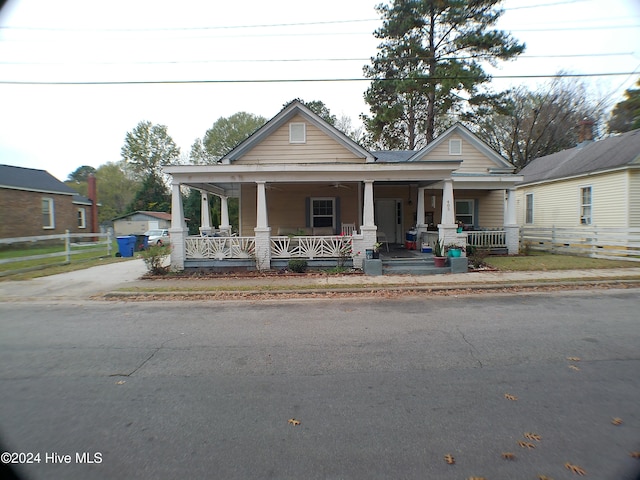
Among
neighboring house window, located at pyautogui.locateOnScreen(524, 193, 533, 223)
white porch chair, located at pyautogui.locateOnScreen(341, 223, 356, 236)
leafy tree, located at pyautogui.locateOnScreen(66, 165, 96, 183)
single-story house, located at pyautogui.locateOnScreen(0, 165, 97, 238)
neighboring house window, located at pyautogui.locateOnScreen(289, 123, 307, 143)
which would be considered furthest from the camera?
leafy tree, located at pyautogui.locateOnScreen(66, 165, 96, 183)

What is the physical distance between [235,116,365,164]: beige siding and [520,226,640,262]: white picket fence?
1013 cm

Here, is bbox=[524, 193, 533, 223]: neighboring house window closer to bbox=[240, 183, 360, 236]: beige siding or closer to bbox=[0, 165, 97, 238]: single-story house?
bbox=[240, 183, 360, 236]: beige siding

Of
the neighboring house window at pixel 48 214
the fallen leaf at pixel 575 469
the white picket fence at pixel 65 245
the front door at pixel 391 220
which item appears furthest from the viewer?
the neighboring house window at pixel 48 214

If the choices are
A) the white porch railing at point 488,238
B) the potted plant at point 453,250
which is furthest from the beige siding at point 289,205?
the white porch railing at point 488,238

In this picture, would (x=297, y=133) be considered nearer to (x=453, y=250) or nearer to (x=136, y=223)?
(x=453, y=250)

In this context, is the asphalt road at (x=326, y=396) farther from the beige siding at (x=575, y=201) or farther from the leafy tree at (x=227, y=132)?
the leafy tree at (x=227, y=132)

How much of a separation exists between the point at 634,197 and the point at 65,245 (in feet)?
92.3

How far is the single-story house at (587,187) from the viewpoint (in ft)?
48.0

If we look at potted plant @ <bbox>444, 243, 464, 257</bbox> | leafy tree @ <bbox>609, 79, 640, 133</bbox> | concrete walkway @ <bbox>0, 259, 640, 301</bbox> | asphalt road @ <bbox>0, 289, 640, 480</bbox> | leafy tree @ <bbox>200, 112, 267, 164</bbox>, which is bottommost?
asphalt road @ <bbox>0, 289, 640, 480</bbox>

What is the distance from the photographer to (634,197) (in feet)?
47.7

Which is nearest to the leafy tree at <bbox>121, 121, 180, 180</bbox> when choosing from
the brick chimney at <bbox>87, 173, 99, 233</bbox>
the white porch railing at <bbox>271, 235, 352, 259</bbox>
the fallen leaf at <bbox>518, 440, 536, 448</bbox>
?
the brick chimney at <bbox>87, 173, 99, 233</bbox>

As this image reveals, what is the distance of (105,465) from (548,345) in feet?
18.0

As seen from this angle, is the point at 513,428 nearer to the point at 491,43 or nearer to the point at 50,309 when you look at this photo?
the point at 50,309

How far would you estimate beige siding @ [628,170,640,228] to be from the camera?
14.5m
